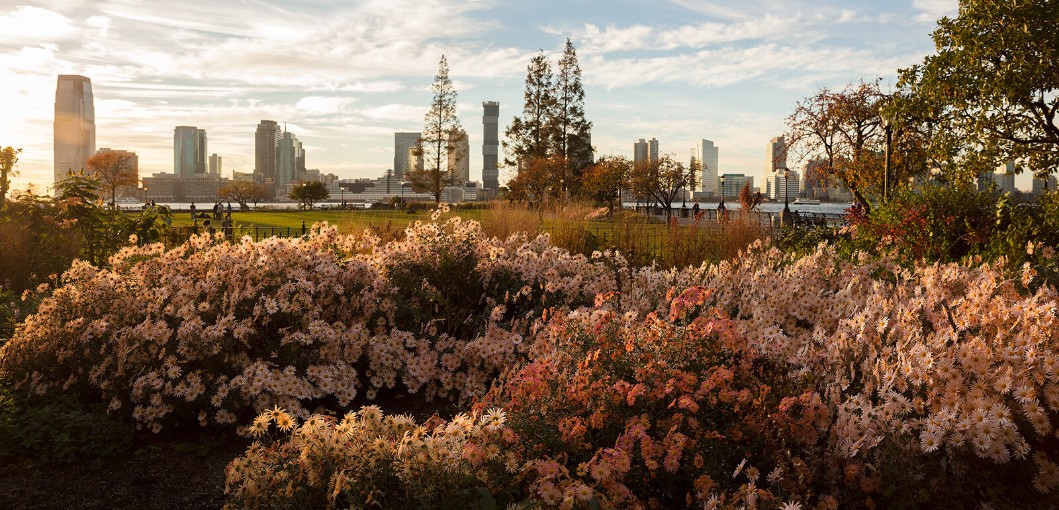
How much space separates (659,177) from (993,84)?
100 ft

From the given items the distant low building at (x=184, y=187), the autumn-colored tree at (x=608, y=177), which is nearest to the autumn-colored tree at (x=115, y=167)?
the autumn-colored tree at (x=608, y=177)

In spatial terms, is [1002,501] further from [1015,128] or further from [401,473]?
[1015,128]

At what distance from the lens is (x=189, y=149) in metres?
155

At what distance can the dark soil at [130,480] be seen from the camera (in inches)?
119

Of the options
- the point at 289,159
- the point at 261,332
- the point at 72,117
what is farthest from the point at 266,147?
the point at 261,332

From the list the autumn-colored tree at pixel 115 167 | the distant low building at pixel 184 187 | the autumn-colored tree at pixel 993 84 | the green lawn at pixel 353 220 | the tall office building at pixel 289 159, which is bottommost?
the green lawn at pixel 353 220

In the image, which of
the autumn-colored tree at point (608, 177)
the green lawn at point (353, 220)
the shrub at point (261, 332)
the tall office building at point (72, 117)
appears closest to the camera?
the shrub at point (261, 332)

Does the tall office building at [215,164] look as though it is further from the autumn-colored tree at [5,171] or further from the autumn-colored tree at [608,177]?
the autumn-colored tree at [5,171]

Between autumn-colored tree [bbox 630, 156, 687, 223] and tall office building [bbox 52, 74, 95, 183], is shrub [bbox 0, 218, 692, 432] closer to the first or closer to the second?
autumn-colored tree [bbox 630, 156, 687, 223]

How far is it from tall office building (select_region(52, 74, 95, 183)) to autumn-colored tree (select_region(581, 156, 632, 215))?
94.4 m

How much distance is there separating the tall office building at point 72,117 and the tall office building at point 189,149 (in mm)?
27479

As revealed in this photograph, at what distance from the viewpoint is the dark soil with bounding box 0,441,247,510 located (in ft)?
9.93

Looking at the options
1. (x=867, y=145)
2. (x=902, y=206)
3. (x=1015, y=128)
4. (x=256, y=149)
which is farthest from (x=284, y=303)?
(x=256, y=149)

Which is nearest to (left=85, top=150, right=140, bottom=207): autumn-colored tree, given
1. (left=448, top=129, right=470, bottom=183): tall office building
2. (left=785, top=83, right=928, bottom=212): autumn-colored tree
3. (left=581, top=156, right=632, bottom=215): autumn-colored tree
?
(left=448, top=129, right=470, bottom=183): tall office building
